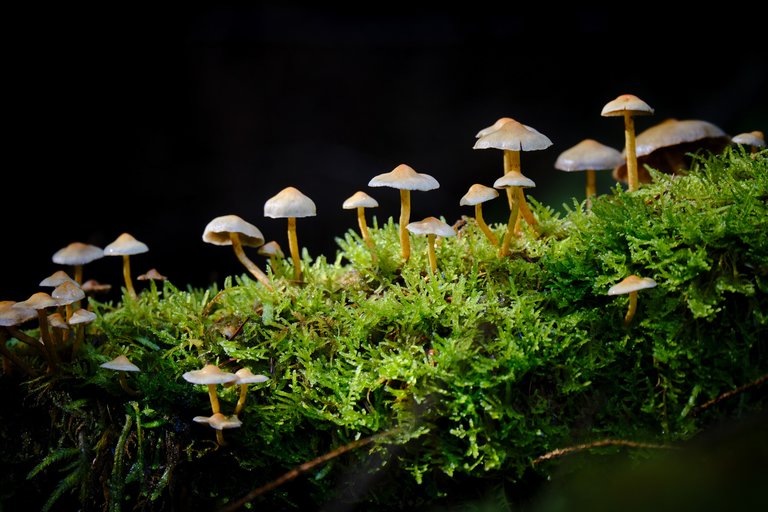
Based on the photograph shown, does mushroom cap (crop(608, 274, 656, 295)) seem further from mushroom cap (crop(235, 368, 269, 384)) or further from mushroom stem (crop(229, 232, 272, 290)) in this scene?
mushroom stem (crop(229, 232, 272, 290))

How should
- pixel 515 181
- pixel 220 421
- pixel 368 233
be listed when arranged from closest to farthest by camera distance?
pixel 220 421
pixel 515 181
pixel 368 233

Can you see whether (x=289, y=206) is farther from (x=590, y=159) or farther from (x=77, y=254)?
(x=590, y=159)

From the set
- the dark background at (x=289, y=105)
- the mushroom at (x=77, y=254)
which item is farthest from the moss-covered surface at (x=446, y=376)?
the dark background at (x=289, y=105)

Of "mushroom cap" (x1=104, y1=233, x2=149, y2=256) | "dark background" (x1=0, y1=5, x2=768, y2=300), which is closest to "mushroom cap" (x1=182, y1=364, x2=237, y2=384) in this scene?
"mushroom cap" (x1=104, y1=233, x2=149, y2=256)

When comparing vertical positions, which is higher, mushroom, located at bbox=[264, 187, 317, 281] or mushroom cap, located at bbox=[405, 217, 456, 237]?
mushroom, located at bbox=[264, 187, 317, 281]

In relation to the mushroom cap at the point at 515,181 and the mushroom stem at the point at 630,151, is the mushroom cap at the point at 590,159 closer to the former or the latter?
the mushroom stem at the point at 630,151

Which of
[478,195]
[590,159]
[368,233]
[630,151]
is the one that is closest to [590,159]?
[590,159]
